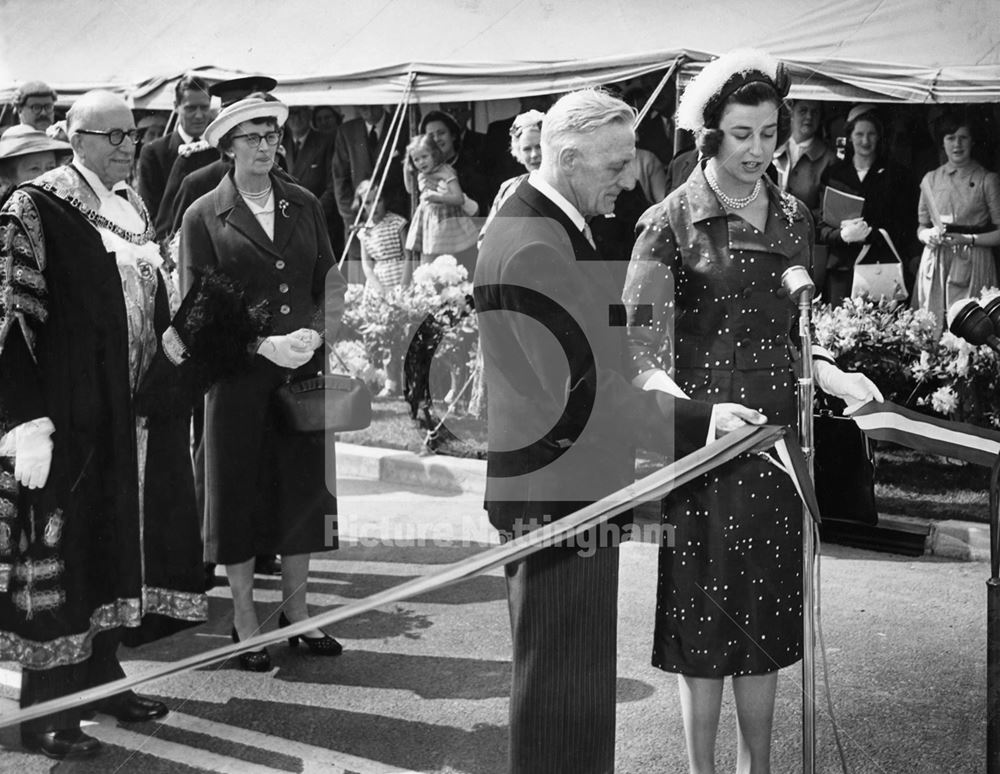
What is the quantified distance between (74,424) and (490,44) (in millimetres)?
7114

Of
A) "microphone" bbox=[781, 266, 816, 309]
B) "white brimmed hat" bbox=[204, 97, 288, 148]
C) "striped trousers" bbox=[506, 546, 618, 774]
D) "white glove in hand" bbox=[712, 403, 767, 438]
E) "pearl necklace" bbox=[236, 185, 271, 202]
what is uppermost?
"white brimmed hat" bbox=[204, 97, 288, 148]

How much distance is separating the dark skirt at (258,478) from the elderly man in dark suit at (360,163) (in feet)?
22.1

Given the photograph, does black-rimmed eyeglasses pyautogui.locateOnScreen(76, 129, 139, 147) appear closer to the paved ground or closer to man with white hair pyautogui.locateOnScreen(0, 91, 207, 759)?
man with white hair pyautogui.locateOnScreen(0, 91, 207, 759)

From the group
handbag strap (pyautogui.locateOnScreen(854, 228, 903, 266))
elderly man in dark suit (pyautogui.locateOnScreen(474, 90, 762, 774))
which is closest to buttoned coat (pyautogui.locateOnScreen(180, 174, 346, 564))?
elderly man in dark suit (pyautogui.locateOnScreen(474, 90, 762, 774))

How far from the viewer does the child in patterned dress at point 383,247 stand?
11.1 meters

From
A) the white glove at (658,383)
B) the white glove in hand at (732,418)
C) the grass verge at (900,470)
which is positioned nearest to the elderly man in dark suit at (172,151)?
the grass verge at (900,470)

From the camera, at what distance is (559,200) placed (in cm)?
335

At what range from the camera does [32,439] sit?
400 cm

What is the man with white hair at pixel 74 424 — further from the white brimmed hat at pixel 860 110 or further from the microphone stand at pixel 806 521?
the white brimmed hat at pixel 860 110

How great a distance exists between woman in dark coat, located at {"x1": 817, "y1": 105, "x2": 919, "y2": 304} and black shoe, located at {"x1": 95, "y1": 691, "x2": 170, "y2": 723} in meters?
5.93

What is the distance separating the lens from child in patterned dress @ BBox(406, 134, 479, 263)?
10.4m

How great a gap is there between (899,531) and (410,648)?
271 cm

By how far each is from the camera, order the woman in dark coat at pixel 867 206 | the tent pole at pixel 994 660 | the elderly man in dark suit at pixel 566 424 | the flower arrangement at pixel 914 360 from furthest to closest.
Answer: the woman in dark coat at pixel 867 206
the flower arrangement at pixel 914 360
the elderly man in dark suit at pixel 566 424
the tent pole at pixel 994 660

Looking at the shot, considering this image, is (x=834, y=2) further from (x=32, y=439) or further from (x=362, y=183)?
(x=32, y=439)
